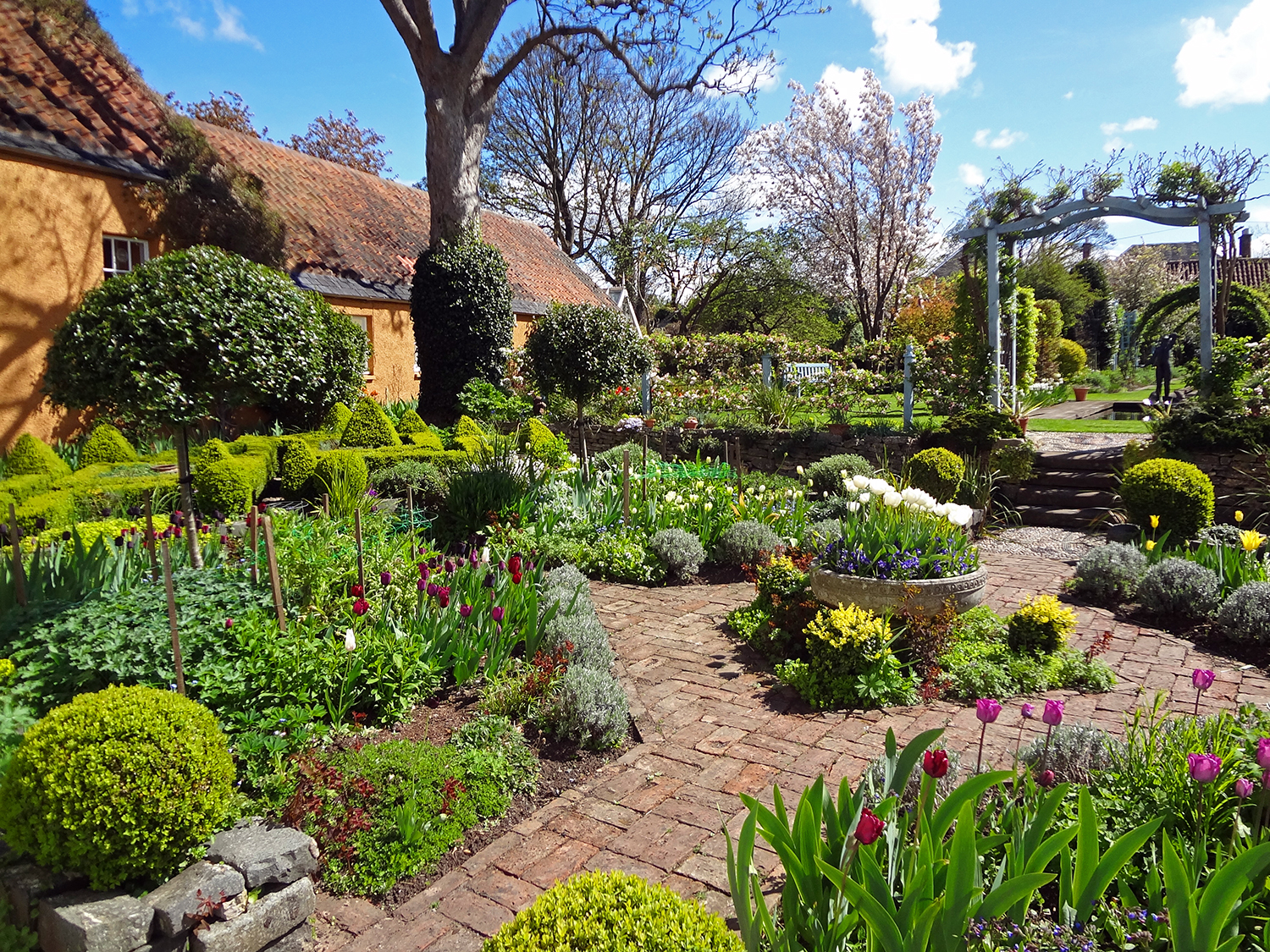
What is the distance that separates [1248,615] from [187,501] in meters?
7.17

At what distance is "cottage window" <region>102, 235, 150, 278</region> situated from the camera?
1224 cm

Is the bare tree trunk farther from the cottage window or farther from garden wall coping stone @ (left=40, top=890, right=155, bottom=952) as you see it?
the cottage window

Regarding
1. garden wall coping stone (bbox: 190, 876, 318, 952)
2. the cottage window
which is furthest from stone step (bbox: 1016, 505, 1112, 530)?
the cottage window

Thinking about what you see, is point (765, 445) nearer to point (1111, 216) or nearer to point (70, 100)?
point (1111, 216)

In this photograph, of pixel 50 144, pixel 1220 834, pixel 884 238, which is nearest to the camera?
pixel 1220 834

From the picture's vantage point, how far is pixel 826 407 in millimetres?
13406

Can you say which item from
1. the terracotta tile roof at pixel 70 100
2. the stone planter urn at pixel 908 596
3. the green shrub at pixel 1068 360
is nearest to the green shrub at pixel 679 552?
the stone planter urn at pixel 908 596

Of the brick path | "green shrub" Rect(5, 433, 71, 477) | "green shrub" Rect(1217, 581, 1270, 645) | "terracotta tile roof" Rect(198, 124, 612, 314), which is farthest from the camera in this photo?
"terracotta tile roof" Rect(198, 124, 612, 314)

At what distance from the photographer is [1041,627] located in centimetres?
513

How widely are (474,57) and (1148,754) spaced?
14111mm

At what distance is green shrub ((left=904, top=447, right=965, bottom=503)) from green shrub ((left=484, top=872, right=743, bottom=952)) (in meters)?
7.92

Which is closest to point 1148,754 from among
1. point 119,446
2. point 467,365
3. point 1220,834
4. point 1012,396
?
point 1220,834

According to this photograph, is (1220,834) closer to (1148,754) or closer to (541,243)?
(1148,754)

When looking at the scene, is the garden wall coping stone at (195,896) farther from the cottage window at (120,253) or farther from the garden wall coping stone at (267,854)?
the cottage window at (120,253)
